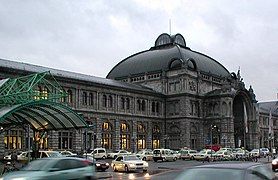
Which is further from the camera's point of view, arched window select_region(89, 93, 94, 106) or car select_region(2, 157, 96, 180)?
arched window select_region(89, 93, 94, 106)

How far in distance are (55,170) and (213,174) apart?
33.0 ft

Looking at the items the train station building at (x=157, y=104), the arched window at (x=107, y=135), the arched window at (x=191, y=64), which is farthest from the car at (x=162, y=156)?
the arched window at (x=191, y=64)

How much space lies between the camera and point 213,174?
1097cm

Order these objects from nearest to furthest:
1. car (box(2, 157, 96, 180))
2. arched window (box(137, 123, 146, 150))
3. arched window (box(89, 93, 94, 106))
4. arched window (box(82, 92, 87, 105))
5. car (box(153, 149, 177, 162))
Answer: 1. car (box(2, 157, 96, 180))
2. car (box(153, 149, 177, 162))
3. arched window (box(82, 92, 87, 105))
4. arched window (box(89, 93, 94, 106))
5. arched window (box(137, 123, 146, 150))

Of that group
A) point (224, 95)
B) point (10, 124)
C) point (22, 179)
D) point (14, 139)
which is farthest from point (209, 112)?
Answer: point (22, 179)

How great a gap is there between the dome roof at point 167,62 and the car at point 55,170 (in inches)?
2669

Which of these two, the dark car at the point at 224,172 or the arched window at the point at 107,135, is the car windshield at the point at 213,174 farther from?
the arched window at the point at 107,135

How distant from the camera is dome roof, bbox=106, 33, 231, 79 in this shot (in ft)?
298

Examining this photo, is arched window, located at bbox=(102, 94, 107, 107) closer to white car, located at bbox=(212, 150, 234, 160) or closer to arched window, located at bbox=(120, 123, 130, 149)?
arched window, located at bbox=(120, 123, 130, 149)

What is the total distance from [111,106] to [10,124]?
41776 millimetres

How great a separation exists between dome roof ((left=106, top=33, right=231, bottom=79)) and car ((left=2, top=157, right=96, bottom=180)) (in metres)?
67.8

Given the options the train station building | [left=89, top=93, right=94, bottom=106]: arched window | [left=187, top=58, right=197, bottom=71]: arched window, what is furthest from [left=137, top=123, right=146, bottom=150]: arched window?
[left=187, top=58, right=197, bottom=71]: arched window

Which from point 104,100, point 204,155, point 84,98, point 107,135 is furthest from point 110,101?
point 204,155

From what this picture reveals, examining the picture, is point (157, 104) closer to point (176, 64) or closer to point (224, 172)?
point (176, 64)
